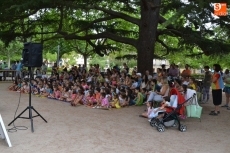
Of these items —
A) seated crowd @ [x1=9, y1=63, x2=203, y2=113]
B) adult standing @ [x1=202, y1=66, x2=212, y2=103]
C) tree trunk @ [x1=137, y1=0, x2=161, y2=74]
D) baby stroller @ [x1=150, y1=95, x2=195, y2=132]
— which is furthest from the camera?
tree trunk @ [x1=137, y1=0, x2=161, y2=74]

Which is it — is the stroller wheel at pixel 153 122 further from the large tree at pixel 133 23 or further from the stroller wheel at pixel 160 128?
the large tree at pixel 133 23

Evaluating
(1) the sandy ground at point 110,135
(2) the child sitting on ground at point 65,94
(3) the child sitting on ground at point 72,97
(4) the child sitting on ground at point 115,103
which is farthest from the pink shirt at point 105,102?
(2) the child sitting on ground at point 65,94

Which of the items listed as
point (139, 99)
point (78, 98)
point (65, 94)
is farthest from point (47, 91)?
point (139, 99)

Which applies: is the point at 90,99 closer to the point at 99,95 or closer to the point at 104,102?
the point at 99,95

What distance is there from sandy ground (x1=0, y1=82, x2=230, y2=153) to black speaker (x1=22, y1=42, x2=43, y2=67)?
5.14 feet

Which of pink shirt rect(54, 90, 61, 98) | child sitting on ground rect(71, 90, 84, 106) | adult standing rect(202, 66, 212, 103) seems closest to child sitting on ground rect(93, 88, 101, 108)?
child sitting on ground rect(71, 90, 84, 106)

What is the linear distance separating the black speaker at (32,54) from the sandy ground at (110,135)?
5.14ft

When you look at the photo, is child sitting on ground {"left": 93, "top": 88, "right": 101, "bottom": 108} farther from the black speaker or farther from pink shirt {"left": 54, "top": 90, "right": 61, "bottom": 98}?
the black speaker

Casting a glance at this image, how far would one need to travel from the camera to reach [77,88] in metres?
12.3

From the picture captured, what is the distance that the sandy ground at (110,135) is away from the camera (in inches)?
232

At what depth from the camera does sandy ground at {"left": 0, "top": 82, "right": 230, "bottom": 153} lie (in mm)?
5887

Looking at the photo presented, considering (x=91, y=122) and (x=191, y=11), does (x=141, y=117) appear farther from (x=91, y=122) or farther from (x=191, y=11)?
(x=191, y=11)

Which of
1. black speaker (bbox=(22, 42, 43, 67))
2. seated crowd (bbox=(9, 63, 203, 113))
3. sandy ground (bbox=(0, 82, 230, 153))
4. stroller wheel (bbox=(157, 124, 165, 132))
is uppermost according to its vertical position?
black speaker (bbox=(22, 42, 43, 67))

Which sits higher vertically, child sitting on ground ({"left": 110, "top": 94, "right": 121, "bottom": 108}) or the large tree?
the large tree
